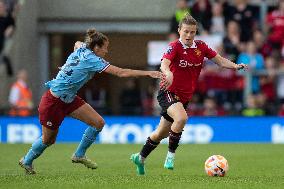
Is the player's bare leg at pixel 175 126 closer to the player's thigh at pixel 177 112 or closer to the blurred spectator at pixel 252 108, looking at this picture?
the player's thigh at pixel 177 112

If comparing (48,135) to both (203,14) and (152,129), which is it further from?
(203,14)

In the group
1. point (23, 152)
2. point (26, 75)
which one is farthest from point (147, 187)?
point (26, 75)

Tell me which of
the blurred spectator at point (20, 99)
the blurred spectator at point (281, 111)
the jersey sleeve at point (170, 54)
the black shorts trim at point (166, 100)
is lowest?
the black shorts trim at point (166, 100)

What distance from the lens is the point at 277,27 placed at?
832 inches

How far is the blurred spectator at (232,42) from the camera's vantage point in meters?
21.2

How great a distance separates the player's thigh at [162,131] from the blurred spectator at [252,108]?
349 inches

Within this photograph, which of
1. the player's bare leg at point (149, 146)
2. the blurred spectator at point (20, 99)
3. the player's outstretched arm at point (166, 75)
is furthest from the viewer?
the blurred spectator at point (20, 99)

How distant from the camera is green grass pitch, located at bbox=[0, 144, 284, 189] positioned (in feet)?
35.0

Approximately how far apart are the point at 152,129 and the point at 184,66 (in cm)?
941

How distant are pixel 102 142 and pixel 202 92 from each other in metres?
2.73

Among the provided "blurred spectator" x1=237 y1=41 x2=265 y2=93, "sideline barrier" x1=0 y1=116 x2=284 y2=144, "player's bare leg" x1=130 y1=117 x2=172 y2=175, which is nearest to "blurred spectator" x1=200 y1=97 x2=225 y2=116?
"sideline barrier" x1=0 y1=116 x2=284 y2=144

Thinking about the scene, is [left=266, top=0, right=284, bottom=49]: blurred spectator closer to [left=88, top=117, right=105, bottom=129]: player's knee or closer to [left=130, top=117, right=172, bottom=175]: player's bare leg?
[left=130, top=117, right=172, bottom=175]: player's bare leg

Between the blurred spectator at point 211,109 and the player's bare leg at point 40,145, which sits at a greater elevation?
the blurred spectator at point 211,109

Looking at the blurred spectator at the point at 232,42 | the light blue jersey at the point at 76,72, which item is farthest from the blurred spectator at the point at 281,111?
the light blue jersey at the point at 76,72
